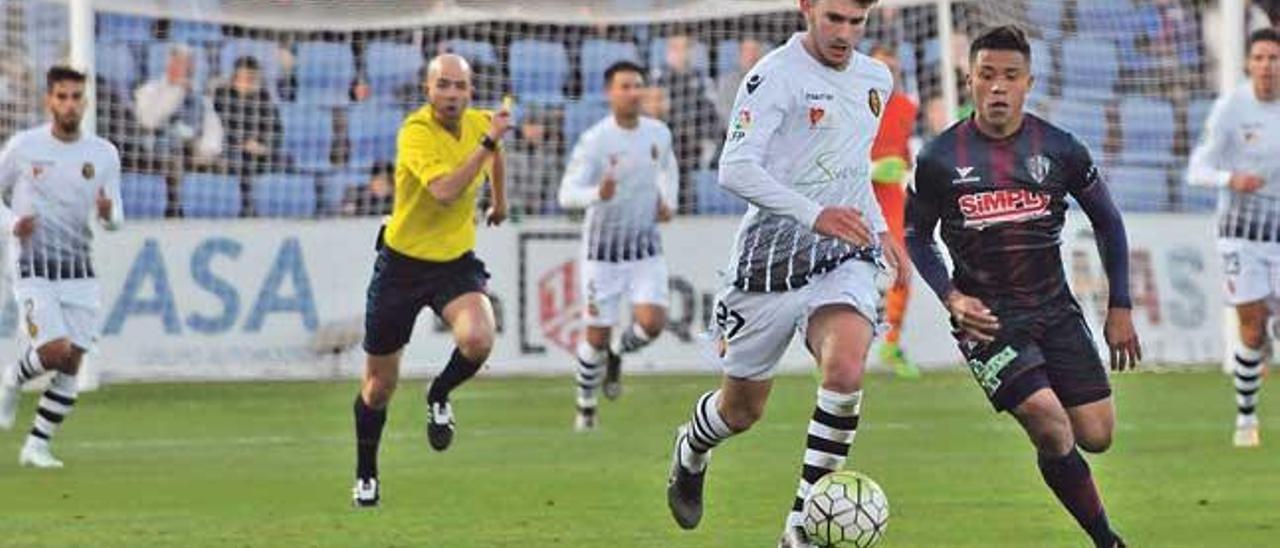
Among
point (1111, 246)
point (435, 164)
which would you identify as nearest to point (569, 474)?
point (435, 164)

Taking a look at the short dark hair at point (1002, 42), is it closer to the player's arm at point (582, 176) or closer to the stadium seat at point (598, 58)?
the player's arm at point (582, 176)

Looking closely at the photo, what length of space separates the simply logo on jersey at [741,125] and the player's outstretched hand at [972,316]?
1010 millimetres

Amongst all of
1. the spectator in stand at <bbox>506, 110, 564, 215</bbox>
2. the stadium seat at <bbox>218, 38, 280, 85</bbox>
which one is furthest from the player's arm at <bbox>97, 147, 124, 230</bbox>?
the spectator in stand at <bbox>506, 110, 564, 215</bbox>

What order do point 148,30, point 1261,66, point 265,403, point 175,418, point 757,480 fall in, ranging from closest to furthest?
point 757,480 → point 1261,66 → point 175,418 → point 265,403 → point 148,30

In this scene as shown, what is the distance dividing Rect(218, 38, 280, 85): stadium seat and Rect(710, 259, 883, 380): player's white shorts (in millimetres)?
15129

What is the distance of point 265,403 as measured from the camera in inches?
848

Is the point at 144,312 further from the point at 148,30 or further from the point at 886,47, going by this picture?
the point at 886,47

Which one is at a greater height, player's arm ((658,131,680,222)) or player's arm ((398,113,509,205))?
player's arm ((398,113,509,205))

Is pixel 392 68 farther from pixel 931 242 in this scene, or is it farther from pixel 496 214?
pixel 931 242

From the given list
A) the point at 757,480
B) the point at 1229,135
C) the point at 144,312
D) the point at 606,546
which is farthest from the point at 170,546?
the point at 144,312

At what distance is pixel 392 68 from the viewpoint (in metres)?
25.5

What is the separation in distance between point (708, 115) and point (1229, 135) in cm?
927

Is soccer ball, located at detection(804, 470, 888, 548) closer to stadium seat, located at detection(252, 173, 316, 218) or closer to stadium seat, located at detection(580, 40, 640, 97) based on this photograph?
stadium seat, located at detection(252, 173, 316, 218)

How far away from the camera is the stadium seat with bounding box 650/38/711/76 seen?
85.0ft
